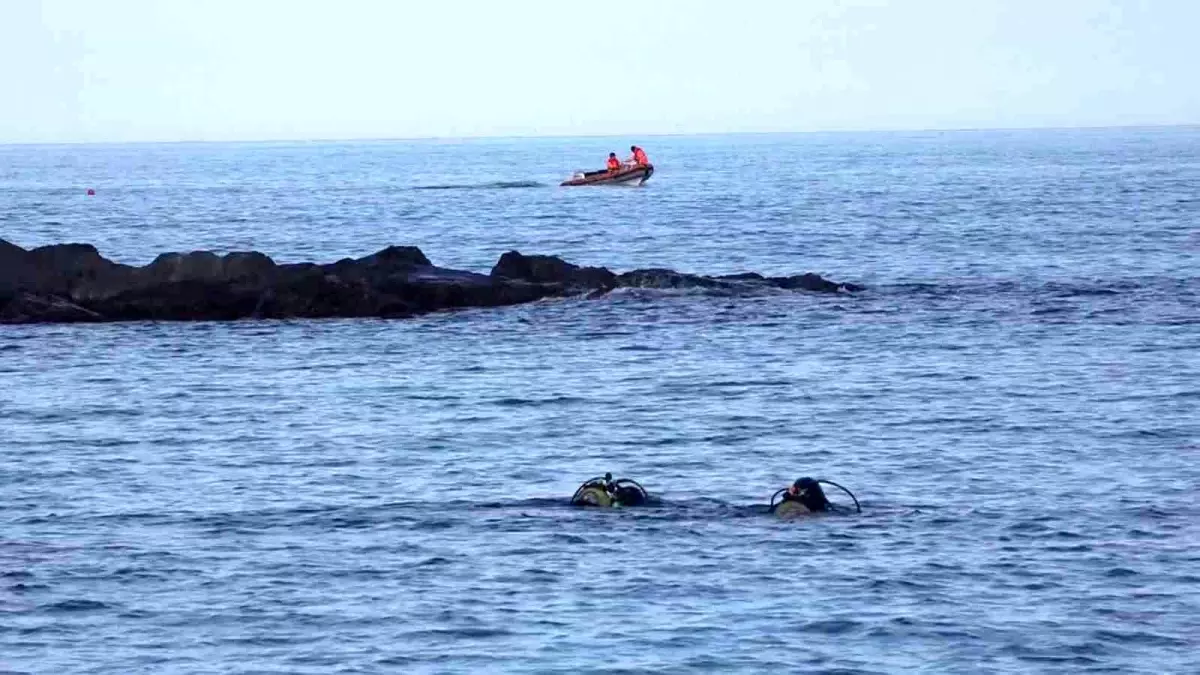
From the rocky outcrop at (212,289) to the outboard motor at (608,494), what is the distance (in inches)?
862

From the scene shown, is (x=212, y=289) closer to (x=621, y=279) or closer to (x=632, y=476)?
(x=621, y=279)

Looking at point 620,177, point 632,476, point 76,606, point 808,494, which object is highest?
point 808,494

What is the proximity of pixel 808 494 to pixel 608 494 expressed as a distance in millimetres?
2357

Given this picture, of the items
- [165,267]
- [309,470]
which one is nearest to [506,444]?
[309,470]

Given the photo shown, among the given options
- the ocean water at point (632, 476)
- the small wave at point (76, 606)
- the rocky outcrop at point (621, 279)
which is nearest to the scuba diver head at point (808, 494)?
the ocean water at point (632, 476)

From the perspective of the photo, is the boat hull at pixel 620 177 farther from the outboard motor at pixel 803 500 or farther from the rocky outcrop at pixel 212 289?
the outboard motor at pixel 803 500

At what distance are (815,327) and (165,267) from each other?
48.3ft

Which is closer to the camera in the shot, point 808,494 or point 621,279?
point 808,494

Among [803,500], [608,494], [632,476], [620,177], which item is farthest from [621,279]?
[620,177]

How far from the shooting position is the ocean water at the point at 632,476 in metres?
18.1

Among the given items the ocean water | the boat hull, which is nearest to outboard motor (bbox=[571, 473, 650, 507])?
the ocean water

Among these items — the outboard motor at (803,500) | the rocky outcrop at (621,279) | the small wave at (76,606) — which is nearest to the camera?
the small wave at (76,606)

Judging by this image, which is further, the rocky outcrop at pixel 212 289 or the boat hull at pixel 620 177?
the boat hull at pixel 620 177

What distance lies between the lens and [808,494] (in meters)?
22.5
